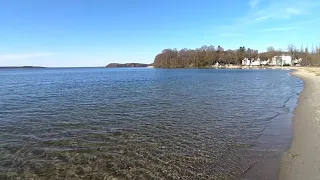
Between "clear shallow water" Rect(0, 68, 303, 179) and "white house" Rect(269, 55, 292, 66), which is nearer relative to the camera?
"clear shallow water" Rect(0, 68, 303, 179)

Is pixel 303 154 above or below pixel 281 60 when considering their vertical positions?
below

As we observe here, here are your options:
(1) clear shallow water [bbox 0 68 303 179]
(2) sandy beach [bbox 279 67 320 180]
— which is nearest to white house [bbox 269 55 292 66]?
(1) clear shallow water [bbox 0 68 303 179]

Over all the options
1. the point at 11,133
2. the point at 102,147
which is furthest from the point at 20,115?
the point at 102,147

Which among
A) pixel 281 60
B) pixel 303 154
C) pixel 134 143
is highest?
pixel 281 60

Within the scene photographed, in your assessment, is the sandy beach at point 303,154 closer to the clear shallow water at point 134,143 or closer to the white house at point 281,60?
the clear shallow water at point 134,143

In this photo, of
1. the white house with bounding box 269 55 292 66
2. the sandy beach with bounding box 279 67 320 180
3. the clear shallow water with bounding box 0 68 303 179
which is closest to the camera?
the sandy beach with bounding box 279 67 320 180

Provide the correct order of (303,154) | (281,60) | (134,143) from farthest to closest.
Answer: (281,60), (134,143), (303,154)

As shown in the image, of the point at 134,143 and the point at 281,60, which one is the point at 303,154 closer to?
the point at 134,143

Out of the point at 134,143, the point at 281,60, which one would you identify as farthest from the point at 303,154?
the point at 281,60

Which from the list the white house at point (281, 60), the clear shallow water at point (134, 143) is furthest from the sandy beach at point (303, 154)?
the white house at point (281, 60)

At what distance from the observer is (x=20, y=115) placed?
1761 cm

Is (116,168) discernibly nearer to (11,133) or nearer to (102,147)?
(102,147)

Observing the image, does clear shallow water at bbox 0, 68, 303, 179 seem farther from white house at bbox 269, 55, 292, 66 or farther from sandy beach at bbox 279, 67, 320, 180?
white house at bbox 269, 55, 292, 66

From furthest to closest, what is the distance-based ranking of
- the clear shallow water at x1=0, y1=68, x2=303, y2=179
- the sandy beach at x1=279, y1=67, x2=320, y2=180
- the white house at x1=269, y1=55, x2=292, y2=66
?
1. the white house at x1=269, y1=55, x2=292, y2=66
2. the clear shallow water at x1=0, y1=68, x2=303, y2=179
3. the sandy beach at x1=279, y1=67, x2=320, y2=180
